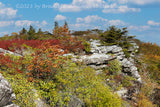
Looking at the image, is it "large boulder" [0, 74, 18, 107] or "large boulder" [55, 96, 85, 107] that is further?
"large boulder" [55, 96, 85, 107]

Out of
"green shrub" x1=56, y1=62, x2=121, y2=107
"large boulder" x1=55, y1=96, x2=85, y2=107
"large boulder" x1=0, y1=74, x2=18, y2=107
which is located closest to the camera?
"large boulder" x1=0, y1=74, x2=18, y2=107

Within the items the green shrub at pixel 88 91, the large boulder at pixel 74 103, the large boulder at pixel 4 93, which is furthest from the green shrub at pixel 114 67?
the large boulder at pixel 4 93

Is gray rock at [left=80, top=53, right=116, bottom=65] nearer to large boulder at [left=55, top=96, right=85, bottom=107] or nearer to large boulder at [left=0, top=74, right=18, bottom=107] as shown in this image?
large boulder at [left=55, top=96, right=85, bottom=107]

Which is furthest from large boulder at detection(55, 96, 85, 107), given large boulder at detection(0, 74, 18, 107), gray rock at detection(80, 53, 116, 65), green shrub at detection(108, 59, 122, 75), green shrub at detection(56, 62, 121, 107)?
green shrub at detection(108, 59, 122, 75)

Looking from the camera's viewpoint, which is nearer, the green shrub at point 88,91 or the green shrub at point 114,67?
the green shrub at point 88,91

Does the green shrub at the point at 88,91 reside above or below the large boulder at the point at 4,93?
below

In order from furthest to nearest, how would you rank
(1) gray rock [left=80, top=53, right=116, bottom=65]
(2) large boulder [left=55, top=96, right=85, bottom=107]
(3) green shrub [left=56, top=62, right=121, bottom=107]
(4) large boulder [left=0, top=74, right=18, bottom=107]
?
(1) gray rock [left=80, top=53, right=116, bottom=65], (3) green shrub [left=56, top=62, right=121, bottom=107], (2) large boulder [left=55, top=96, right=85, bottom=107], (4) large boulder [left=0, top=74, right=18, bottom=107]

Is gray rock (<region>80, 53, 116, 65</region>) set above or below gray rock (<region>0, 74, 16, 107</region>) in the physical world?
below

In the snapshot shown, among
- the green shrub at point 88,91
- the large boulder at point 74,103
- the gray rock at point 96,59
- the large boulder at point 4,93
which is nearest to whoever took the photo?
the large boulder at point 4,93

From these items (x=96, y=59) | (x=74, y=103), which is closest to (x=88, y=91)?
(x=74, y=103)

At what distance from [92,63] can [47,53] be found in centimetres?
531

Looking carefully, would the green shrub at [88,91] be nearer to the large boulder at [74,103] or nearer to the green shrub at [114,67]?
the large boulder at [74,103]

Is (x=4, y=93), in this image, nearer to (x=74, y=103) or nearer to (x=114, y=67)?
(x=74, y=103)

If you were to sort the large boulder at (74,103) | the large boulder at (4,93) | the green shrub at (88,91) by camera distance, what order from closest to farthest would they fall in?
1. the large boulder at (4,93)
2. the large boulder at (74,103)
3. the green shrub at (88,91)
